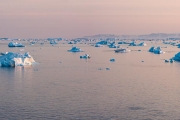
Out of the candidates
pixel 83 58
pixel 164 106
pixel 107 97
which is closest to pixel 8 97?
pixel 107 97

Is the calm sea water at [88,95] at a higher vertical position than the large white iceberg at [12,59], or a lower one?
lower

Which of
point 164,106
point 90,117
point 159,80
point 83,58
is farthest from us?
point 83,58

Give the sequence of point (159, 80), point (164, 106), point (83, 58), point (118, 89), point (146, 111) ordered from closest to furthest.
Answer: point (146, 111) → point (164, 106) → point (118, 89) → point (159, 80) → point (83, 58)

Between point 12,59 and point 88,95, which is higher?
point 12,59

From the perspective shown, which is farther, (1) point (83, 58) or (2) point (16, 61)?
(1) point (83, 58)

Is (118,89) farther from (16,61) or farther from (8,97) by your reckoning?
(16,61)

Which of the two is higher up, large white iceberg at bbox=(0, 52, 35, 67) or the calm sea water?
large white iceberg at bbox=(0, 52, 35, 67)

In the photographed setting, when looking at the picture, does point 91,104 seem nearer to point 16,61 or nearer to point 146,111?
point 146,111

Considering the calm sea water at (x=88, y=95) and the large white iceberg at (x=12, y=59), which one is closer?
the calm sea water at (x=88, y=95)

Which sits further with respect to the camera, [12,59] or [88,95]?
[12,59]

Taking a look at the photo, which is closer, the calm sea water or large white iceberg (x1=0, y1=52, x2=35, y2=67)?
the calm sea water
